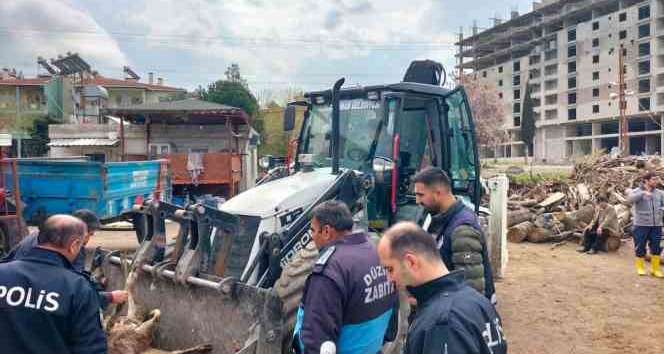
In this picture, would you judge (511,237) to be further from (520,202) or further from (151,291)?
(151,291)

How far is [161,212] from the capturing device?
4.43 metres

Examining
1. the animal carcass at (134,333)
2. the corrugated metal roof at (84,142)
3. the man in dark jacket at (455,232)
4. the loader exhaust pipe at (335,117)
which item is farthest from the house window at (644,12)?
the animal carcass at (134,333)

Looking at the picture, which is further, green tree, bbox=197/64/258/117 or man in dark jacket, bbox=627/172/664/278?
green tree, bbox=197/64/258/117

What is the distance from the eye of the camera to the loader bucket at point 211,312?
3551mm

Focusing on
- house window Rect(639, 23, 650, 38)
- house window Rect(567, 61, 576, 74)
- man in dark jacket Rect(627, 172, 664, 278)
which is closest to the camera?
man in dark jacket Rect(627, 172, 664, 278)

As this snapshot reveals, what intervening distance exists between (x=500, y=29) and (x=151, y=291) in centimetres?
9774

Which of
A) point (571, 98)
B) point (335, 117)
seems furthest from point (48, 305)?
point (571, 98)

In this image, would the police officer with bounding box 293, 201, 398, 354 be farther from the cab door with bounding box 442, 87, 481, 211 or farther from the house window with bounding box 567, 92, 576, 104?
the house window with bounding box 567, 92, 576, 104

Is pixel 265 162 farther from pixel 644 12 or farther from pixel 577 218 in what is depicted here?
pixel 644 12

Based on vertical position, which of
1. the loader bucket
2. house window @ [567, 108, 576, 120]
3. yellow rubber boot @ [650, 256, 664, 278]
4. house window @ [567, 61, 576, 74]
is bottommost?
yellow rubber boot @ [650, 256, 664, 278]

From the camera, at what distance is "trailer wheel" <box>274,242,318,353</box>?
360 centimetres

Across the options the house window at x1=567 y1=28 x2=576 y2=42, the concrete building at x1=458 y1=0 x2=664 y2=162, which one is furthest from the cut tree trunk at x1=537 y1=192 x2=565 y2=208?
the house window at x1=567 y1=28 x2=576 y2=42

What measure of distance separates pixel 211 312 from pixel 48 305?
5.09 feet

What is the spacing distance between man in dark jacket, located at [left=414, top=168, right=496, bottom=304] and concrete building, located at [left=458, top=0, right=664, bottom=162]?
54.9m
